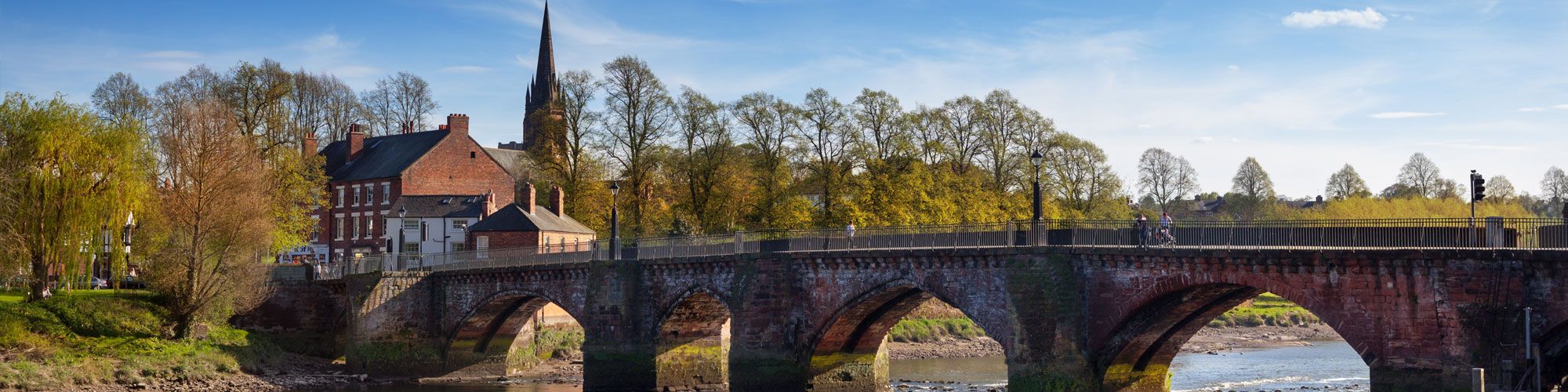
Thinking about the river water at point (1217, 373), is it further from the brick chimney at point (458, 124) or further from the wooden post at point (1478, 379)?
the brick chimney at point (458, 124)

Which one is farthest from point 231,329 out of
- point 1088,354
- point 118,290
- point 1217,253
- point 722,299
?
point 1217,253

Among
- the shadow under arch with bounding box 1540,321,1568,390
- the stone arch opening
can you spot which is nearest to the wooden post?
the shadow under arch with bounding box 1540,321,1568,390

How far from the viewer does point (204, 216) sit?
155 ft

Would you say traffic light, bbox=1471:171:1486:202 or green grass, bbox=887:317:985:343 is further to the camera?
green grass, bbox=887:317:985:343

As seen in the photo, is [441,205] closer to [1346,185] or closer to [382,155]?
[382,155]

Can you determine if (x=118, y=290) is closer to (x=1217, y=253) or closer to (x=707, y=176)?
(x=707, y=176)

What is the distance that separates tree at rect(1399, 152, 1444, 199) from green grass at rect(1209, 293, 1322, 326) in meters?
12.9

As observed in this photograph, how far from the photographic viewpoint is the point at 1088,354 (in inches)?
1224

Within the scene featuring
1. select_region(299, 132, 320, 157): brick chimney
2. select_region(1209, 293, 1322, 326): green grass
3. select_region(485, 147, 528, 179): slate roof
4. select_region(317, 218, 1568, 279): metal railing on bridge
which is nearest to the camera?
select_region(317, 218, 1568, 279): metal railing on bridge

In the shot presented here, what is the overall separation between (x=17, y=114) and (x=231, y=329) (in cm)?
1085

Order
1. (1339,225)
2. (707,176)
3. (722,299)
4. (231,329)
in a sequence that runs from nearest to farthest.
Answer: (1339,225), (722,299), (231,329), (707,176)

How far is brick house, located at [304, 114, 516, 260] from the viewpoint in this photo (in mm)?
73125

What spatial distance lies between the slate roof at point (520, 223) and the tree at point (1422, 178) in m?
54.2

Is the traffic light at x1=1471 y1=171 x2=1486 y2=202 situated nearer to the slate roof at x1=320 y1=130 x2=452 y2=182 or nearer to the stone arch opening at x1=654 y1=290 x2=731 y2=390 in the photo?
the stone arch opening at x1=654 y1=290 x2=731 y2=390
